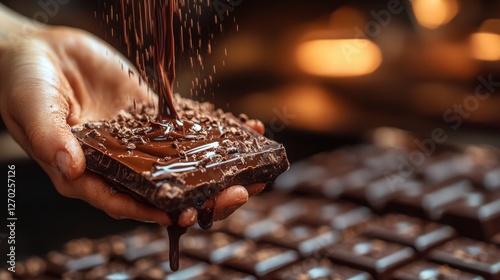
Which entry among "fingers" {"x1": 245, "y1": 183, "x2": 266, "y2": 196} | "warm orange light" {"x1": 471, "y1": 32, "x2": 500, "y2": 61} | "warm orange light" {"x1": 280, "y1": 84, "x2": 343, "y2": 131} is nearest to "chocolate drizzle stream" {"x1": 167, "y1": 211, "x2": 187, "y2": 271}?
"fingers" {"x1": 245, "y1": 183, "x2": 266, "y2": 196}

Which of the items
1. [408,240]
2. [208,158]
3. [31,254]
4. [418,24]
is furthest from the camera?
[418,24]

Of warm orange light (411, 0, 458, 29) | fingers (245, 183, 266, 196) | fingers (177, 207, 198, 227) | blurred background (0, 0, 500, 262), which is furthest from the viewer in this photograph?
warm orange light (411, 0, 458, 29)

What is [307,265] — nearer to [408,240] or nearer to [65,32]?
[408,240]

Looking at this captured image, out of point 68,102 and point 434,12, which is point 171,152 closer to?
point 68,102

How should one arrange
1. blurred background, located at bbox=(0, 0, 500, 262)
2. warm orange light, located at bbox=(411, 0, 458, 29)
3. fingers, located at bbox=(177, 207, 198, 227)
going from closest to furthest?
1. fingers, located at bbox=(177, 207, 198, 227)
2. blurred background, located at bbox=(0, 0, 500, 262)
3. warm orange light, located at bbox=(411, 0, 458, 29)

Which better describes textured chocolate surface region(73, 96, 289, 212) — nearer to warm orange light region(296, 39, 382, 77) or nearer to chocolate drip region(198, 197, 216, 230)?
chocolate drip region(198, 197, 216, 230)

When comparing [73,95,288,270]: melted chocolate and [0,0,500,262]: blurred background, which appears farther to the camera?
[0,0,500,262]: blurred background

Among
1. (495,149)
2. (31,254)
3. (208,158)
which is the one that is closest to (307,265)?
(208,158)

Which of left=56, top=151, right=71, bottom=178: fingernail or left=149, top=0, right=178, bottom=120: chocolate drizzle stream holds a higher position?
left=149, top=0, right=178, bottom=120: chocolate drizzle stream
